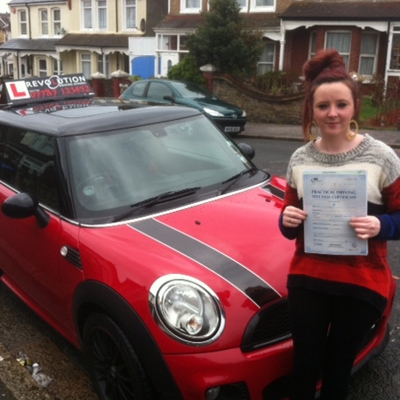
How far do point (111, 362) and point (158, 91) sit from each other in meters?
12.4

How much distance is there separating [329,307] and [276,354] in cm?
39

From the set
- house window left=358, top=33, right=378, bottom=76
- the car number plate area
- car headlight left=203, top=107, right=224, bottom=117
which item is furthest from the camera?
house window left=358, top=33, right=378, bottom=76

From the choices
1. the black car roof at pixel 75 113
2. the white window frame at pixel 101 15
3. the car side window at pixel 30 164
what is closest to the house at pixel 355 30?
the white window frame at pixel 101 15

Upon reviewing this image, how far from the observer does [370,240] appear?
2195 mm

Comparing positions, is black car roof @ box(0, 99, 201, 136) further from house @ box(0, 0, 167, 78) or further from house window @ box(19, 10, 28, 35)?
house window @ box(19, 10, 28, 35)

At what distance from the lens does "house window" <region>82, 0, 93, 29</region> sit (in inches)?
1313

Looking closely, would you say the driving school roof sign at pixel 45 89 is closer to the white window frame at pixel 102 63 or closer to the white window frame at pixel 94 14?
the white window frame at pixel 94 14

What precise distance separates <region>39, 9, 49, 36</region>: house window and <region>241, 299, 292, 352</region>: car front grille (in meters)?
38.0

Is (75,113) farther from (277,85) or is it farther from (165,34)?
(165,34)

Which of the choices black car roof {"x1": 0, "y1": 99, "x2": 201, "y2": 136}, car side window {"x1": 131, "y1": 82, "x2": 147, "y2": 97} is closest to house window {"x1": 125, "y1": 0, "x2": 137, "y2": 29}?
car side window {"x1": 131, "y1": 82, "x2": 147, "y2": 97}

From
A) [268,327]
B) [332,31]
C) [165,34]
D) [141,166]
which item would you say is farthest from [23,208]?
[165,34]

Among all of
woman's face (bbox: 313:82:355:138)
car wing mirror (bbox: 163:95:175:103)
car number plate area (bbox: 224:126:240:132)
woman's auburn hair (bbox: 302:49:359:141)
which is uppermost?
woman's auburn hair (bbox: 302:49:359:141)

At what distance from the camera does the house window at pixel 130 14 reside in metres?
31.0

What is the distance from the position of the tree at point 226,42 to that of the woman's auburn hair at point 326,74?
17.2m
